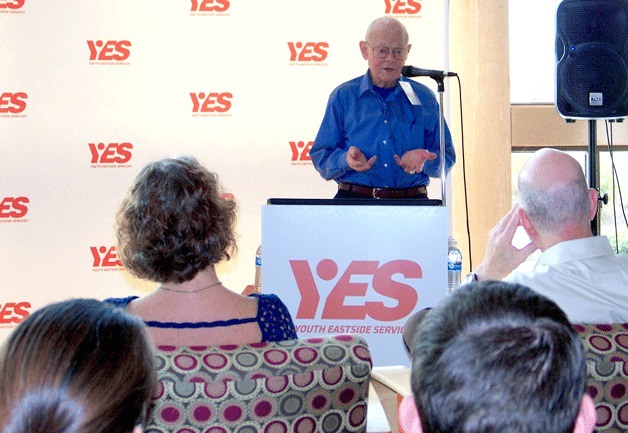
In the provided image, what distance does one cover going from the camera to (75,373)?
79cm

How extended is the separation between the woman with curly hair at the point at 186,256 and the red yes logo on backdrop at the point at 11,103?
3.11 m

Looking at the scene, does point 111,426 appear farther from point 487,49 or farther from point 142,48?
point 487,49

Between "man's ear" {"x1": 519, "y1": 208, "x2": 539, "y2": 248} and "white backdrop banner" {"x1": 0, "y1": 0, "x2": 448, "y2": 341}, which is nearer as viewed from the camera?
"man's ear" {"x1": 519, "y1": 208, "x2": 539, "y2": 248}

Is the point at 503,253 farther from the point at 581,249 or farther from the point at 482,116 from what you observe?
the point at 482,116

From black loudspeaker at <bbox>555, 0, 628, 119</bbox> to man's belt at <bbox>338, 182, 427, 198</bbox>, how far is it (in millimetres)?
816

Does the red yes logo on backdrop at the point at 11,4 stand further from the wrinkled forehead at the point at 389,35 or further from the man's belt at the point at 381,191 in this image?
the man's belt at the point at 381,191

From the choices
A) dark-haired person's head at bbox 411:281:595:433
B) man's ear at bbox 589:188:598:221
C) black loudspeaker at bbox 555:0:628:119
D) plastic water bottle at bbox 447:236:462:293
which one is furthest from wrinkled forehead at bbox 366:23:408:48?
dark-haired person's head at bbox 411:281:595:433

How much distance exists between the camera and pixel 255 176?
4.92 meters

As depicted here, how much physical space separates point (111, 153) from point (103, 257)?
23.3 inches

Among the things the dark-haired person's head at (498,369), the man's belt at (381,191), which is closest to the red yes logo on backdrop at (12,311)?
the man's belt at (381,191)

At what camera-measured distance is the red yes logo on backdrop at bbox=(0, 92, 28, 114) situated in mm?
4777

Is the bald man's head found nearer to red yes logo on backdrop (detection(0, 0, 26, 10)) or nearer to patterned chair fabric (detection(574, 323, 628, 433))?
patterned chair fabric (detection(574, 323, 628, 433))

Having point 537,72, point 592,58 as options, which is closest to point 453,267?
point 592,58

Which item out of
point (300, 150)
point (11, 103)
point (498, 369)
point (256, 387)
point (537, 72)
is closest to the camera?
point (498, 369)
